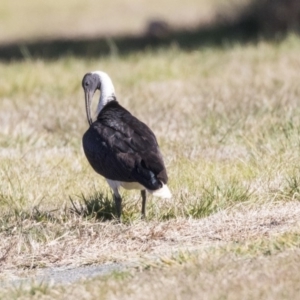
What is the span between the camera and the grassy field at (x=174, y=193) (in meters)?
5.64

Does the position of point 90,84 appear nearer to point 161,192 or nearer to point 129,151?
point 129,151

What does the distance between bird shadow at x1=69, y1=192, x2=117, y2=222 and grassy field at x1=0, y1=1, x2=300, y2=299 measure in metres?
0.01

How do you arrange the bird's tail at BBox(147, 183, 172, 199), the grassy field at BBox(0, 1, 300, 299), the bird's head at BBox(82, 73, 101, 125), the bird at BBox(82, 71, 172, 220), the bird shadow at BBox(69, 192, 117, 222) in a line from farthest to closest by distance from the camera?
the bird's head at BBox(82, 73, 101, 125), the bird shadow at BBox(69, 192, 117, 222), the bird at BBox(82, 71, 172, 220), the bird's tail at BBox(147, 183, 172, 199), the grassy field at BBox(0, 1, 300, 299)

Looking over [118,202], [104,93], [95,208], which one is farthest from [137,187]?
[104,93]

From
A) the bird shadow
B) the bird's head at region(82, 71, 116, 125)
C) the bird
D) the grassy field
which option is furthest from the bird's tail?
the bird's head at region(82, 71, 116, 125)

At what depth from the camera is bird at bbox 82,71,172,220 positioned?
7.04m

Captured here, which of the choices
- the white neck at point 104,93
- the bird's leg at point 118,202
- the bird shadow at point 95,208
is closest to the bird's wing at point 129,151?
the bird's leg at point 118,202

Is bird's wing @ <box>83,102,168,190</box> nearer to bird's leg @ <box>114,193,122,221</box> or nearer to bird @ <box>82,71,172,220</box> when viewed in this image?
bird @ <box>82,71,172,220</box>

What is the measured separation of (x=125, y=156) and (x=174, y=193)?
67 cm

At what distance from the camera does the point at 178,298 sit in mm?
5195

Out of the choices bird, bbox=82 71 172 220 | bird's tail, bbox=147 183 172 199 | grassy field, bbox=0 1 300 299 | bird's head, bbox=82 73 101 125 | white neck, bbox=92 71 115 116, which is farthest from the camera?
bird's head, bbox=82 73 101 125

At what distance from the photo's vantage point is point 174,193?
7.70m

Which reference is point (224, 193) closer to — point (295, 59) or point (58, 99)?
point (58, 99)

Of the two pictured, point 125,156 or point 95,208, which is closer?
point 125,156
